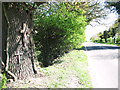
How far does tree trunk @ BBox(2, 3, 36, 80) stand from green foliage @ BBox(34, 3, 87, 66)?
2.62 meters

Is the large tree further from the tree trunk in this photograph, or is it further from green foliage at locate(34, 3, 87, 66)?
green foliage at locate(34, 3, 87, 66)

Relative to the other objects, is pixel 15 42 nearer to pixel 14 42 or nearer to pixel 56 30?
pixel 14 42

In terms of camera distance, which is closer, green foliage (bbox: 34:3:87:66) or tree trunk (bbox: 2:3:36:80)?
tree trunk (bbox: 2:3:36:80)

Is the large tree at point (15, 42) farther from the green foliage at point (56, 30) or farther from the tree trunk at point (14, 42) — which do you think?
the green foliage at point (56, 30)

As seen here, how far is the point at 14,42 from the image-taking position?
4.25 meters

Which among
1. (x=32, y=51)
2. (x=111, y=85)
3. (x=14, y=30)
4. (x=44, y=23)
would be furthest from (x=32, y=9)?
(x=111, y=85)

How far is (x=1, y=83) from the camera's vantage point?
3570 mm

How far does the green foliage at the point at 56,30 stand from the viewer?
676 cm

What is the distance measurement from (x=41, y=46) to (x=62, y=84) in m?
3.92

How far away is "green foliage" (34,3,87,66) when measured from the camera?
676 cm

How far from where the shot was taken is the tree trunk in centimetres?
418

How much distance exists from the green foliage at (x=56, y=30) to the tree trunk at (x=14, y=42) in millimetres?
2620

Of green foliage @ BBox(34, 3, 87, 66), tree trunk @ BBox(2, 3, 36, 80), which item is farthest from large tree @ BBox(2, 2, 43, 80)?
green foliage @ BBox(34, 3, 87, 66)

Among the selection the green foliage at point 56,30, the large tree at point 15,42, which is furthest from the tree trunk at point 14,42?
the green foliage at point 56,30
